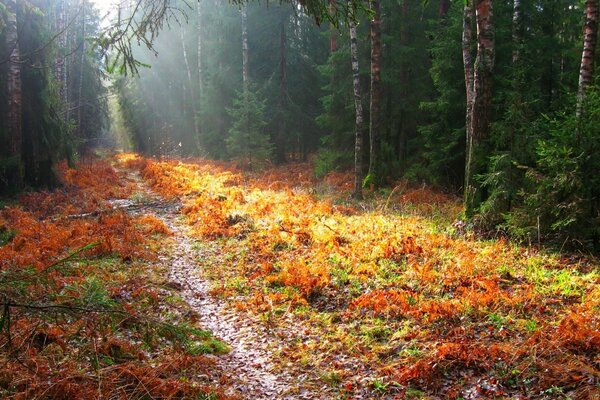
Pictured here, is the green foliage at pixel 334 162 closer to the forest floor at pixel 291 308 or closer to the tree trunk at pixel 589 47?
the forest floor at pixel 291 308

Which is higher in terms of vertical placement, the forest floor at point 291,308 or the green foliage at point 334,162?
the green foliage at point 334,162

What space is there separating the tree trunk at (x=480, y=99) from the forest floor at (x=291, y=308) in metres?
1.25

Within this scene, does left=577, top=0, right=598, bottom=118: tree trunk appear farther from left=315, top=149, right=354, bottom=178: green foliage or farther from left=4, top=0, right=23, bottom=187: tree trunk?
left=4, top=0, right=23, bottom=187: tree trunk

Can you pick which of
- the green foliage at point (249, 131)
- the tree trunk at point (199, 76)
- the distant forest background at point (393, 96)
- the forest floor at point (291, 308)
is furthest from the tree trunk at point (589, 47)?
the tree trunk at point (199, 76)

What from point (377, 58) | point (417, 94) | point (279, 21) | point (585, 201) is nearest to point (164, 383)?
point (585, 201)

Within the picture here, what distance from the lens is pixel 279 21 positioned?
2717 cm

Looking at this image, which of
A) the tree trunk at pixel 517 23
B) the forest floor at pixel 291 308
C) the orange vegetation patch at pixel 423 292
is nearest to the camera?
the forest floor at pixel 291 308

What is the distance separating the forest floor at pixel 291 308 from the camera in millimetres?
4449

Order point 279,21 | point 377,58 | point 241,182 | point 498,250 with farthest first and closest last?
point 279,21 → point 241,182 → point 377,58 → point 498,250

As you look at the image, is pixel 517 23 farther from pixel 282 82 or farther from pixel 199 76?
pixel 199 76

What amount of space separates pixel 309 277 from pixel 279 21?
22.9 m

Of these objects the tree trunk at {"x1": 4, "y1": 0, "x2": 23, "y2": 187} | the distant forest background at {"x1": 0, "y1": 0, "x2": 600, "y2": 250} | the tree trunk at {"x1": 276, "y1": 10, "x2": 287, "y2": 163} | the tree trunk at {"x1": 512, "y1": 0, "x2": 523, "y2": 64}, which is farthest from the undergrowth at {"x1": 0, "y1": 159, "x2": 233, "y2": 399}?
the tree trunk at {"x1": 276, "y1": 10, "x2": 287, "y2": 163}

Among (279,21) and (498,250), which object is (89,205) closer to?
(498,250)

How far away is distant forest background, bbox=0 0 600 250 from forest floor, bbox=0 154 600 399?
5.56ft
